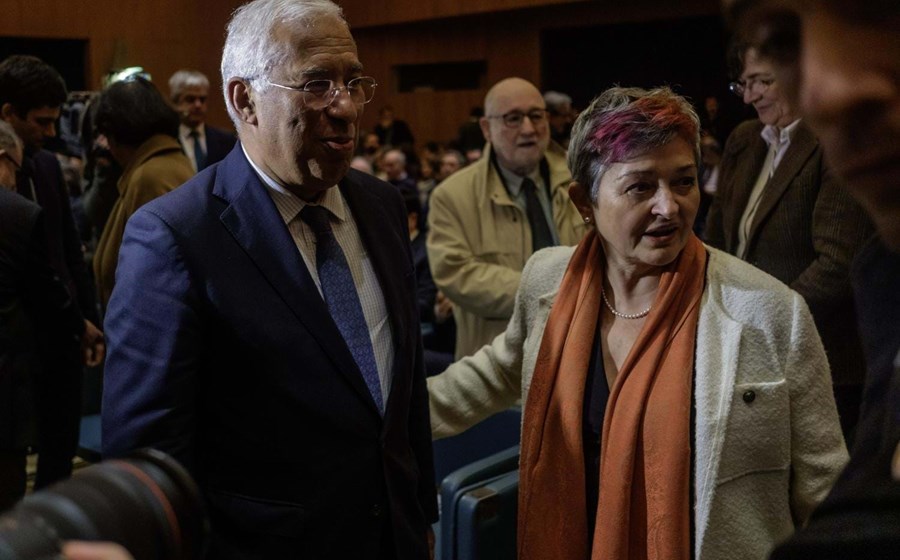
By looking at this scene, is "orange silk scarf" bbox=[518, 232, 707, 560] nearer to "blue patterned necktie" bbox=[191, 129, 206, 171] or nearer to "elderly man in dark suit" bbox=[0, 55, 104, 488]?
"elderly man in dark suit" bbox=[0, 55, 104, 488]

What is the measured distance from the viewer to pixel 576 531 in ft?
5.90

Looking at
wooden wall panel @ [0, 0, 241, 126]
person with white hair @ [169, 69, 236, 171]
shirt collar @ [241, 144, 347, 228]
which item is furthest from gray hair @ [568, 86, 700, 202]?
wooden wall panel @ [0, 0, 241, 126]

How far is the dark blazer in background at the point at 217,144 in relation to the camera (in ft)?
14.5

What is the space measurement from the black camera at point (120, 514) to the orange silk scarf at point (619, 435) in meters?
0.92

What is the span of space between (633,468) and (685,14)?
9.24 metres

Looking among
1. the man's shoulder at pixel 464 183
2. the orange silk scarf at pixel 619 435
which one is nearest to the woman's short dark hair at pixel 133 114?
the man's shoulder at pixel 464 183

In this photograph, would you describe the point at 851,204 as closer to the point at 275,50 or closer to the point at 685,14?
the point at 275,50

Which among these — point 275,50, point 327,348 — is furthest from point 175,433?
point 275,50

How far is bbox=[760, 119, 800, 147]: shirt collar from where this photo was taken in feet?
9.06

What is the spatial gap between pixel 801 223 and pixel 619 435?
3.95ft

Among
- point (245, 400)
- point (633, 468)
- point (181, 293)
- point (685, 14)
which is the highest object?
point (685, 14)

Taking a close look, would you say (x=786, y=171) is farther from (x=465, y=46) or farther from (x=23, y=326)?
(x=465, y=46)

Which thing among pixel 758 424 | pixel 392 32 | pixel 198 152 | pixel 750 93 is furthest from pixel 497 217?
pixel 392 32

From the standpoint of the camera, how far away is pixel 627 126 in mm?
1802
